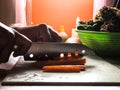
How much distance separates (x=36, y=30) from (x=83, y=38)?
0.20 metres

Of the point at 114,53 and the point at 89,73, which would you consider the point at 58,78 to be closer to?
the point at 89,73

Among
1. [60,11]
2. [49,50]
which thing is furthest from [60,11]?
[49,50]

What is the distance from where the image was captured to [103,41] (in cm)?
89

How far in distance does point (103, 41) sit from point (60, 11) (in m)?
1.97

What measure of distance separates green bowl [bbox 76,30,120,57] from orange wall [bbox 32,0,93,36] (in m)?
1.86

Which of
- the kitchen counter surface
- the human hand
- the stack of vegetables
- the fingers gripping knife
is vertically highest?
the stack of vegetables

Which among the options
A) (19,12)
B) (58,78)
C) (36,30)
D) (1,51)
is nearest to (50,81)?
(58,78)

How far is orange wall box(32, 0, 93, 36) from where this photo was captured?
2801 mm

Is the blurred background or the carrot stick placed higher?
the blurred background

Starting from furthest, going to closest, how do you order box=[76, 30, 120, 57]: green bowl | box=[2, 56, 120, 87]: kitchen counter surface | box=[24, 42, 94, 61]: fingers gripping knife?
1. box=[76, 30, 120, 57]: green bowl
2. box=[24, 42, 94, 61]: fingers gripping knife
3. box=[2, 56, 120, 87]: kitchen counter surface

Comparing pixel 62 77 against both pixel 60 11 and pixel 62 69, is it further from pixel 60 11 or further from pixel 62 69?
pixel 60 11

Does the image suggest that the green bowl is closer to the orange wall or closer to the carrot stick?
the carrot stick

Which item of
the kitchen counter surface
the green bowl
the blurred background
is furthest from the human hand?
the blurred background

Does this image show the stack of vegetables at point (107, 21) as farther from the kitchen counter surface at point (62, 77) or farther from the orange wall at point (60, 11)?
the orange wall at point (60, 11)
